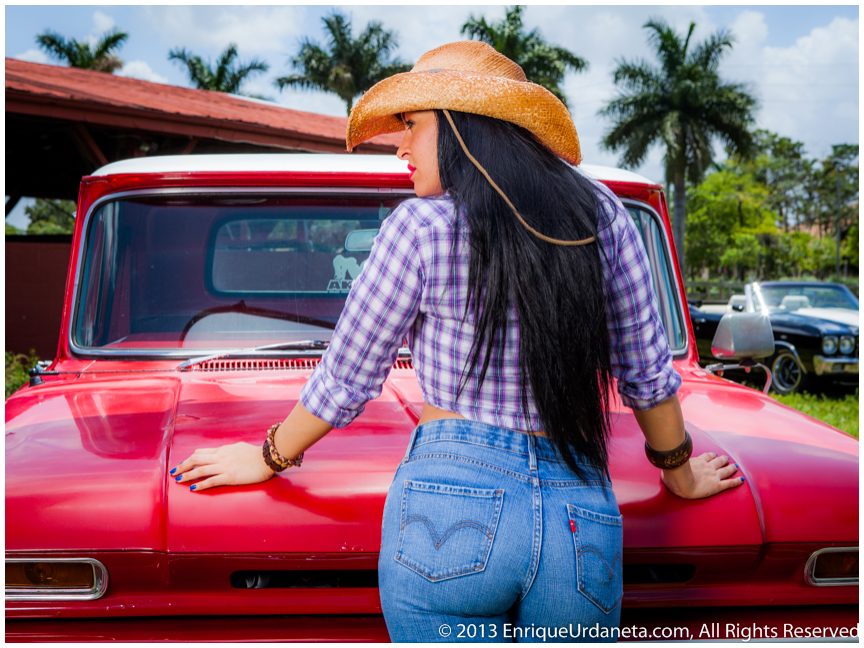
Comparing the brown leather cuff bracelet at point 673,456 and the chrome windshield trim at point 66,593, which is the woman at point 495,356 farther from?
the chrome windshield trim at point 66,593

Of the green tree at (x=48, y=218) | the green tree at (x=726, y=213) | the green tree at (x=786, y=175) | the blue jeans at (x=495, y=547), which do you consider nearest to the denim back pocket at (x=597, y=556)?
the blue jeans at (x=495, y=547)

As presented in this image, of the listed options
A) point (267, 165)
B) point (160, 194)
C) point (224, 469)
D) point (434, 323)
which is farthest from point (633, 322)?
point (160, 194)

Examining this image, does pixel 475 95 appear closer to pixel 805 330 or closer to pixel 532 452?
pixel 532 452

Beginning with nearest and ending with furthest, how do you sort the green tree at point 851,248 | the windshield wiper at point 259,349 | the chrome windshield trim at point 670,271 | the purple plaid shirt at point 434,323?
the purple plaid shirt at point 434,323
the windshield wiper at point 259,349
the chrome windshield trim at point 670,271
the green tree at point 851,248

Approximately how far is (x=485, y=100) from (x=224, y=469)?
88 centimetres

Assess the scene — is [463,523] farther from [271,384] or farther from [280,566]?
[271,384]

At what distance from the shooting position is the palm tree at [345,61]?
1121 inches

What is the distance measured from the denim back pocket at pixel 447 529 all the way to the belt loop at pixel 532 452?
0.26 feet

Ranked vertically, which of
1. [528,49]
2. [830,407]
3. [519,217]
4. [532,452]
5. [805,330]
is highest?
[528,49]

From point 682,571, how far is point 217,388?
1.34m

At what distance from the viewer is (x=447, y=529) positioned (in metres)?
1.09

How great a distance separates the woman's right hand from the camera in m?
1.43

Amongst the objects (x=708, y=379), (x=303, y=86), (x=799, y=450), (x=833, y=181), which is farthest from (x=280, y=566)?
(x=833, y=181)

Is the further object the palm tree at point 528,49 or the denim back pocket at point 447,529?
the palm tree at point 528,49
